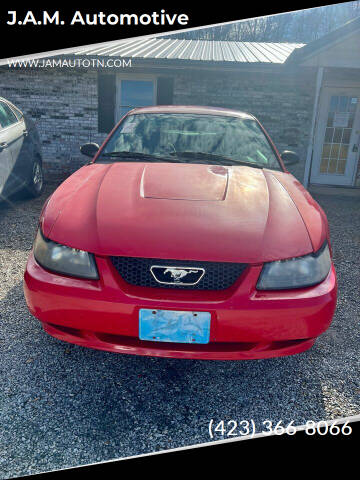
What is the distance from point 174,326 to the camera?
188cm

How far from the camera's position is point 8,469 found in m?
1.71

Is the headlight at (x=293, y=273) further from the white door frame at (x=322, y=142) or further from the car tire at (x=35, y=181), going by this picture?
the white door frame at (x=322, y=142)

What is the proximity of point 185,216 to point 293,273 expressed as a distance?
0.62 meters

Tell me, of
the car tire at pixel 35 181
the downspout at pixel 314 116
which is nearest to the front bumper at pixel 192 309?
the car tire at pixel 35 181

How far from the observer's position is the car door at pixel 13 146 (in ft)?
16.8

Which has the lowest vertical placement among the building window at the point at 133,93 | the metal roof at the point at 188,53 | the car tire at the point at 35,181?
the car tire at the point at 35,181

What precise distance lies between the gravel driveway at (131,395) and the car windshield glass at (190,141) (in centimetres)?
142

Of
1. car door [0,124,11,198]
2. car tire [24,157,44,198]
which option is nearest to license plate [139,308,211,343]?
car door [0,124,11,198]

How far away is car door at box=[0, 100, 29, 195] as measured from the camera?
513cm

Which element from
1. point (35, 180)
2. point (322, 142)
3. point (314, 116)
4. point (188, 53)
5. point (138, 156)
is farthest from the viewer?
point (322, 142)

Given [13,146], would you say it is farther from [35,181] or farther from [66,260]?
[66,260]

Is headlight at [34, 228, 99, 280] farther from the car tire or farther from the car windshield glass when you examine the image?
the car tire

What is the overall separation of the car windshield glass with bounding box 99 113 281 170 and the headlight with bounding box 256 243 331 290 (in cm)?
119

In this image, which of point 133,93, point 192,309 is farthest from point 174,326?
point 133,93
